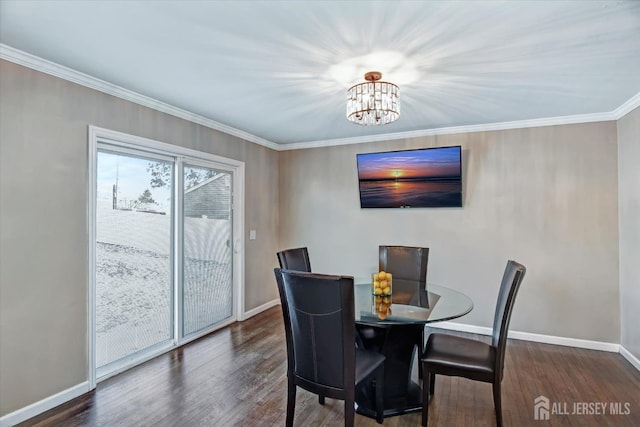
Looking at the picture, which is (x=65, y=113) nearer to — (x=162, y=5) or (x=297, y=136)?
(x=162, y=5)

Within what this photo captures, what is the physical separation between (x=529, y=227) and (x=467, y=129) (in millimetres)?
1325

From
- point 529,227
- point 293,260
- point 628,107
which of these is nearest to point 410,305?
point 293,260

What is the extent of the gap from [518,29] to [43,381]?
3825 millimetres

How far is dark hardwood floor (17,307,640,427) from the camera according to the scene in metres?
2.31

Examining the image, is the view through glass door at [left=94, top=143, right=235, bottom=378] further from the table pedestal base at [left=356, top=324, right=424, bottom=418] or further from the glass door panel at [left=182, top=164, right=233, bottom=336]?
the table pedestal base at [left=356, top=324, right=424, bottom=418]

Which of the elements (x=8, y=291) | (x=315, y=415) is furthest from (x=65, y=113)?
(x=315, y=415)

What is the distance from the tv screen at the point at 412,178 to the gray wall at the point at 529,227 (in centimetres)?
14

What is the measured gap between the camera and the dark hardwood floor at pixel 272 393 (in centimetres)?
231

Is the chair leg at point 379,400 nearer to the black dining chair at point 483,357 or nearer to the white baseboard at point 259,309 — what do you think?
the black dining chair at point 483,357

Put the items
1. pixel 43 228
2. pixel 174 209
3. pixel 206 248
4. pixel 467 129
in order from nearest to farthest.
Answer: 1. pixel 43 228
2. pixel 174 209
3. pixel 206 248
4. pixel 467 129

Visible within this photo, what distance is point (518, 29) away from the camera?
1.93 m

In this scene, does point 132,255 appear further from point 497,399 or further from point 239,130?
point 497,399

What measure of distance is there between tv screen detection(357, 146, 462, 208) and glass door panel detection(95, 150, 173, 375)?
240cm

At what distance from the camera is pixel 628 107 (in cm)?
320
